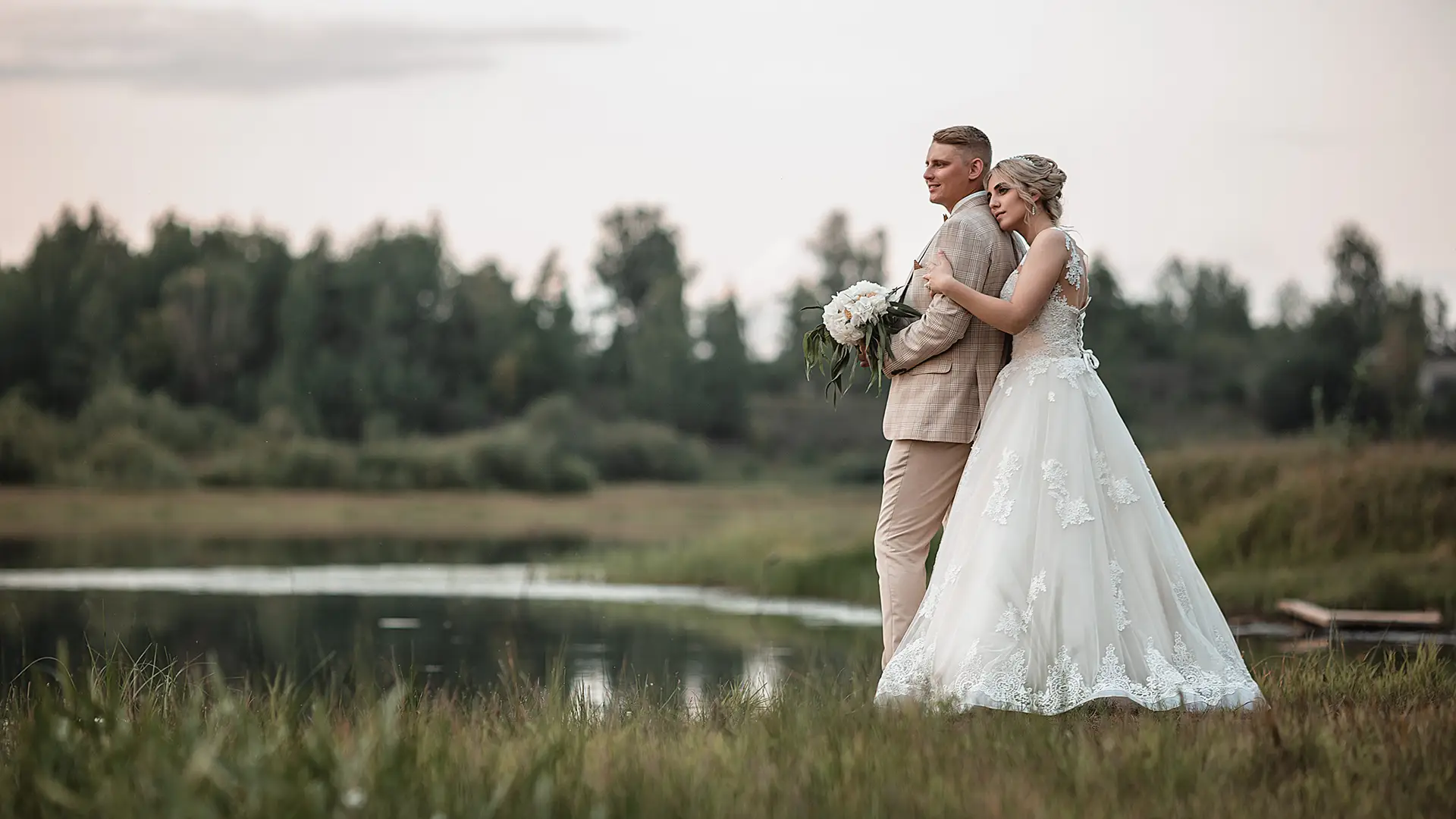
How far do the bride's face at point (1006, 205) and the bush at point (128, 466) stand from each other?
3264cm

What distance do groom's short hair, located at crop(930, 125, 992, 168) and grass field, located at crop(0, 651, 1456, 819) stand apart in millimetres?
1815

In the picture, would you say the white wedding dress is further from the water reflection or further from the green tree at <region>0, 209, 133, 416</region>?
the green tree at <region>0, 209, 133, 416</region>

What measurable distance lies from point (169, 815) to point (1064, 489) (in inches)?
114

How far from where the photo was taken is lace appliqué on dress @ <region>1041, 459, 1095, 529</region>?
5.25 metres

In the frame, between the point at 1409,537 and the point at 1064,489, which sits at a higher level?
the point at 1064,489

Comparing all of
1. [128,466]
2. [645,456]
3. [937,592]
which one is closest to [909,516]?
[937,592]

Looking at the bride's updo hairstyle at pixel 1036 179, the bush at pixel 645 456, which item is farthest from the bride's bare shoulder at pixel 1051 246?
the bush at pixel 645 456

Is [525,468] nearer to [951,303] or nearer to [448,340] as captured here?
[448,340]

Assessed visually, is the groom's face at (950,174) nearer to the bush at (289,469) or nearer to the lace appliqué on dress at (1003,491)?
the lace appliqué on dress at (1003,491)

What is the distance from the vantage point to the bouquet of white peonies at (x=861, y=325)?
5484 mm

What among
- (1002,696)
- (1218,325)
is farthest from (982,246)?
(1218,325)

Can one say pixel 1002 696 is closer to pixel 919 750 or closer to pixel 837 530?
pixel 919 750

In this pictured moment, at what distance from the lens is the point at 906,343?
17.9 feet

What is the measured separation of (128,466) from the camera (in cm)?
3662
